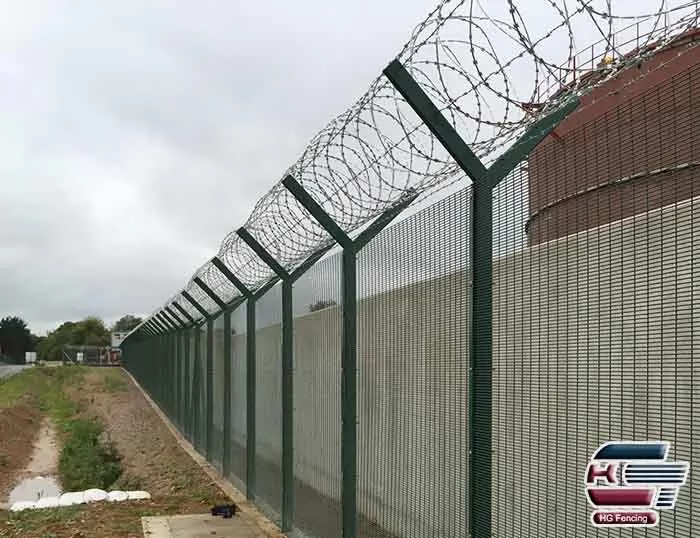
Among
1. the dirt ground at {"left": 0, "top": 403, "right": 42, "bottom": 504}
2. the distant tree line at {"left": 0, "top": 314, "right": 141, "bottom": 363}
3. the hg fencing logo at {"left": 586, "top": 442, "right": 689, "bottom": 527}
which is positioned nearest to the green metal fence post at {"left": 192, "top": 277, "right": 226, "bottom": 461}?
the dirt ground at {"left": 0, "top": 403, "right": 42, "bottom": 504}

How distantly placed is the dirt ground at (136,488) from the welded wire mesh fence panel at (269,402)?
1.05m

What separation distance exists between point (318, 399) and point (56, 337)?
135853 mm

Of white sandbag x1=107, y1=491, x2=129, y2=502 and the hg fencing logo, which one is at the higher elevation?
the hg fencing logo

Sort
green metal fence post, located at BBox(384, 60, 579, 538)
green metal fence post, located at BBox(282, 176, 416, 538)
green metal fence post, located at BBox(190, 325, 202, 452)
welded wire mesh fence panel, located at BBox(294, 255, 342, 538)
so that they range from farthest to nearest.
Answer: green metal fence post, located at BBox(190, 325, 202, 452) < welded wire mesh fence panel, located at BBox(294, 255, 342, 538) < green metal fence post, located at BBox(282, 176, 416, 538) < green metal fence post, located at BBox(384, 60, 579, 538)

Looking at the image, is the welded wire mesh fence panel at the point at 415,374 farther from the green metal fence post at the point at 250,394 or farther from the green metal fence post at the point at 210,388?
the green metal fence post at the point at 210,388

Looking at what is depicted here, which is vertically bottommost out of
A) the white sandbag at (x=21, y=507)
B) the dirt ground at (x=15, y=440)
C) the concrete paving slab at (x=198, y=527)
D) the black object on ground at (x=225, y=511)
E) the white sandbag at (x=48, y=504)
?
the dirt ground at (x=15, y=440)

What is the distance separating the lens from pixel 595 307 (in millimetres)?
3139

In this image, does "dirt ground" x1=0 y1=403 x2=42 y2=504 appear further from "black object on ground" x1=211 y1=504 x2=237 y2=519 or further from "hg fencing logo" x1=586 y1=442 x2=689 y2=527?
"hg fencing logo" x1=586 y1=442 x2=689 y2=527

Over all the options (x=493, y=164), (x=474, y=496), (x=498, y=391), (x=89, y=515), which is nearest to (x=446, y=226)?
(x=493, y=164)

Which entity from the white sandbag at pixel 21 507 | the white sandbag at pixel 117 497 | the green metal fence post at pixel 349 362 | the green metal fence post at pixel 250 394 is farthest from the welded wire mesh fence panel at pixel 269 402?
the white sandbag at pixel 21 507

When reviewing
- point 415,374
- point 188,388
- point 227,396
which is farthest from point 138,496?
point 415,374

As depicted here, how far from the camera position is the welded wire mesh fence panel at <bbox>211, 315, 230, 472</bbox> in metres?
13.5

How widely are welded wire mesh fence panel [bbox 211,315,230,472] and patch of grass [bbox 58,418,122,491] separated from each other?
206 centimetres

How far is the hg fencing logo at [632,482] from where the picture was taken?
2.75 m
